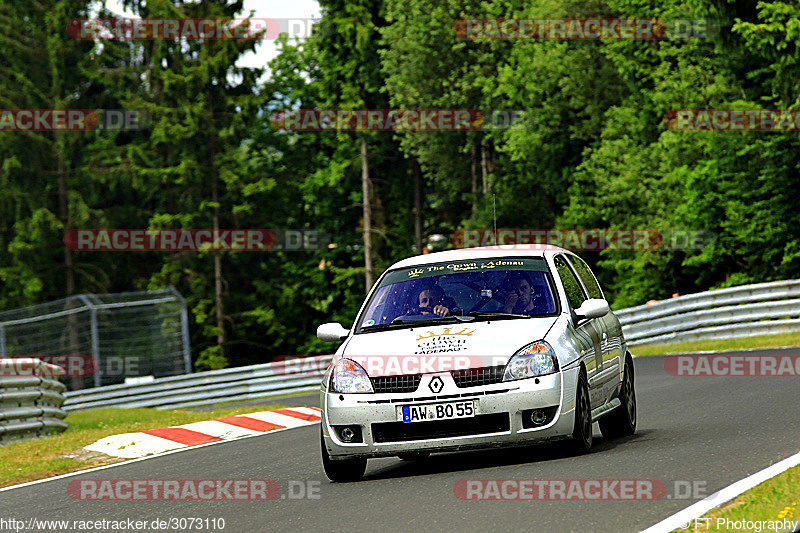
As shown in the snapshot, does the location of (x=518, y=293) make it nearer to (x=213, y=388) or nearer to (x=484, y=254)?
(x=484, y=254)

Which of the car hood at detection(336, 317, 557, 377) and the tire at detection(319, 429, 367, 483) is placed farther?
the tire at detection(319, 429, 367, 483)

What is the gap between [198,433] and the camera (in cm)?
1438

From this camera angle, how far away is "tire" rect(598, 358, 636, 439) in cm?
1050

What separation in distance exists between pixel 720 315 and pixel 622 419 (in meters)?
15.6

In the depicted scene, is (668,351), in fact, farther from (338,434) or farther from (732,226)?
(338,434)

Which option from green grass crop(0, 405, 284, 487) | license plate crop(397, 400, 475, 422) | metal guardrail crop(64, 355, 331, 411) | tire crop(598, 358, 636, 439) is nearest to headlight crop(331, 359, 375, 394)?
license plate crop(397, 400, 475, 422)

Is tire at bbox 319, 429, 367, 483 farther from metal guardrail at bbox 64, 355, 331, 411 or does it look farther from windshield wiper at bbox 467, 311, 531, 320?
metal guardrail at bbox 64, 355, 331, 411

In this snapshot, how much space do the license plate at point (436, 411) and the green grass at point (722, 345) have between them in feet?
48.1

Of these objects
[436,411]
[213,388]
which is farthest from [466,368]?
[213,388]

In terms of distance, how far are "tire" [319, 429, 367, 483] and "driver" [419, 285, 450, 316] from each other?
131 cm

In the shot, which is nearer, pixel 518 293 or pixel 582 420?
pixel 582 420

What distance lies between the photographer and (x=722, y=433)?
388 inches

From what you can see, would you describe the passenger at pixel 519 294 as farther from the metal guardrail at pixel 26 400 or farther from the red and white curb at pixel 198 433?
the metal guardrail at pixel 26 400

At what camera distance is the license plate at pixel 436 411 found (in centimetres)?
852
